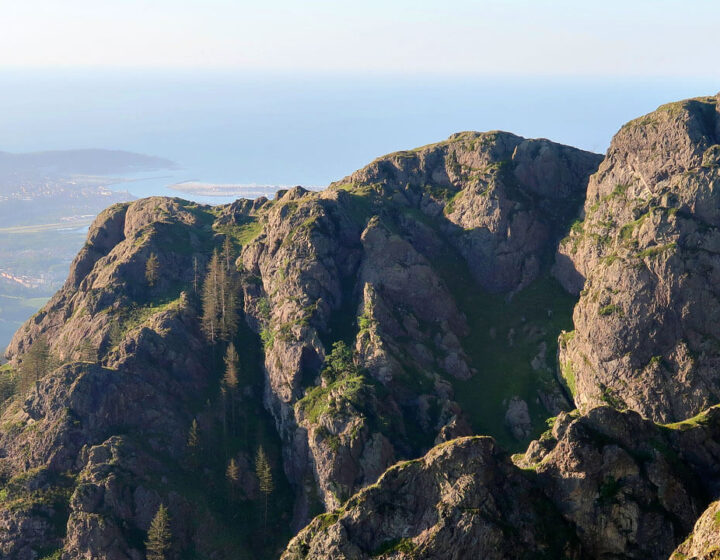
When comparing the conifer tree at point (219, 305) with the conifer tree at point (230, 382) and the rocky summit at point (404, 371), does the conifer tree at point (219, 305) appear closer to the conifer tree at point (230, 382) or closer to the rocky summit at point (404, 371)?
the rocky summit at point (404, 371)

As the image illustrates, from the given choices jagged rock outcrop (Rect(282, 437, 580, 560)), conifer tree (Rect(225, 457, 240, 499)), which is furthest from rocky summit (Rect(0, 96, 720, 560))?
conifer tree (Rect(225, 457, 240, 499))

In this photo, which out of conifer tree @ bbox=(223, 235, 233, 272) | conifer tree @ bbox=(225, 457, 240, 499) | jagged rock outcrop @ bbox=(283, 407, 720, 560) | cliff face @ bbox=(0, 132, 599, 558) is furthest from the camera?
conifer tree @ bbox=(223, 235, 233, 272)

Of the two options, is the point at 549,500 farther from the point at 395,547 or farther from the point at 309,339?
the point at 309,339

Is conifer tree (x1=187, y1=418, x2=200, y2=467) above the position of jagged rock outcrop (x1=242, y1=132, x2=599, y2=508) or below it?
below

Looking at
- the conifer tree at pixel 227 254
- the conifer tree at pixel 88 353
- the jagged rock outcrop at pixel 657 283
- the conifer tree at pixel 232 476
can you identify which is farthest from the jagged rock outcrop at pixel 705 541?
the conifer tree at pixel 88 353

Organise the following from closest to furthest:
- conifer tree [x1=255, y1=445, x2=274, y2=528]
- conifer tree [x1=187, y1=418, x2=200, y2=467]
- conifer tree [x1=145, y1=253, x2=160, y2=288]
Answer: conifer tree [x1=255, y1=445, x2=274, y2=528], conifer tree [x1=187, y1=418, x2=200, y2=467], conifer tree [x1=145, y1=253, x2=160, y2=288]

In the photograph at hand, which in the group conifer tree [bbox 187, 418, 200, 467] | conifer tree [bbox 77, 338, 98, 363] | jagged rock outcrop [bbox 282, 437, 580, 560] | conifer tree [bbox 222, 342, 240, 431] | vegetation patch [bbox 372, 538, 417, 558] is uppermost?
jagged rock outcrop [bbox 282, 437, 580, 560]

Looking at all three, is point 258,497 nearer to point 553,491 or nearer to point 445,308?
point 445,308

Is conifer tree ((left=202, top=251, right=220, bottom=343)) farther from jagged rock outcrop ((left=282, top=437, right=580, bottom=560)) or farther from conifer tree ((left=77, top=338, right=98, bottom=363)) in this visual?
jagged rock outcrop ((left=282, top=437, right=580, bottom=560))

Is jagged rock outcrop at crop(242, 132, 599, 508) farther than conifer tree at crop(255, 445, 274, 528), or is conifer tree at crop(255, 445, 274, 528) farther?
jagged rock outcrop at crop(242, 132, 599, 508)
